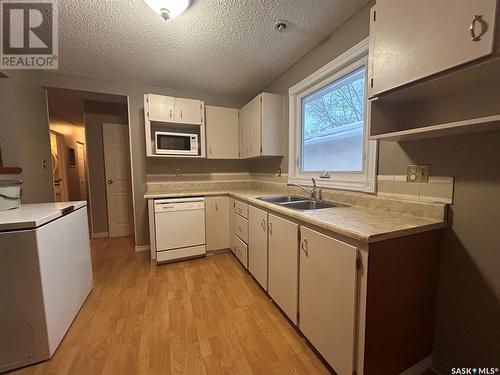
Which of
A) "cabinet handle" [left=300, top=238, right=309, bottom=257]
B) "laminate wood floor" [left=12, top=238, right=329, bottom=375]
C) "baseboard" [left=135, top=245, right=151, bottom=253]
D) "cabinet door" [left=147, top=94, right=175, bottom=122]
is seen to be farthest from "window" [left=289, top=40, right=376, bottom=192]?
"baseboard" [left=135, top=245, right=151, bottom=253]

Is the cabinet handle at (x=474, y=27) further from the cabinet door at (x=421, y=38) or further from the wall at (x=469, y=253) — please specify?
the wall at (x=469, y=253)

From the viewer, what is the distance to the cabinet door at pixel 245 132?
9.90 feet

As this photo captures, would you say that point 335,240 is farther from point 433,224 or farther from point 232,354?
point 232,354

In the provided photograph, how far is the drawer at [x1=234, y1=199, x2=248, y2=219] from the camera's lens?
238 cm

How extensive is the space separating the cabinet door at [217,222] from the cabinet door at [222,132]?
734 millimetres

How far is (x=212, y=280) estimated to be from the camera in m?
2.29

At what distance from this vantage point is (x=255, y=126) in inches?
111

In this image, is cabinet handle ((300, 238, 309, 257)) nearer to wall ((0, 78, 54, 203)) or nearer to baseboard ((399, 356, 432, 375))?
baseboard ((399, 356, 432, 375))

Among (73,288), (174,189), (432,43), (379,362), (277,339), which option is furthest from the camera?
(174,189)

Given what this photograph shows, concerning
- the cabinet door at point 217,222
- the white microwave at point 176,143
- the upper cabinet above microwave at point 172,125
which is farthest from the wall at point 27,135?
the cabinet door at point 217,222

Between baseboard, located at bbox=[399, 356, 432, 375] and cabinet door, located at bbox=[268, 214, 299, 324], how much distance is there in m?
0.66

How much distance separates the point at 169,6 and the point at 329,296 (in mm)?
2146

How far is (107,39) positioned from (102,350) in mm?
2530

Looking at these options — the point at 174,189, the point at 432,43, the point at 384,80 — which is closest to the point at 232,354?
the point at 384,80
